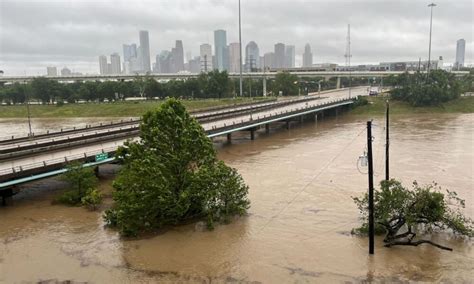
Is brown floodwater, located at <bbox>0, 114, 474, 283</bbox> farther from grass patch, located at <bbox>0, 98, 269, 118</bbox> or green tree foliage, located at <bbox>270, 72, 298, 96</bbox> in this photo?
green tree foliage, located at <bbox>270, 72, 298, 96</bbox>

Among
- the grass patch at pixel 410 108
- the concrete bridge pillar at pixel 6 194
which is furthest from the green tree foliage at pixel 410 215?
the grass patch at pixel 410 108

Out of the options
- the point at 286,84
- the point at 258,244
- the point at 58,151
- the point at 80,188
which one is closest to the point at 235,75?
the point at 286,84

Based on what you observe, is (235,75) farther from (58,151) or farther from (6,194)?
(6,194)

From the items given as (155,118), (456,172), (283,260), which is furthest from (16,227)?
(456,172)

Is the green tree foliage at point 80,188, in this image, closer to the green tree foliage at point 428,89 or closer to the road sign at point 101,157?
the road sign at point 101,157

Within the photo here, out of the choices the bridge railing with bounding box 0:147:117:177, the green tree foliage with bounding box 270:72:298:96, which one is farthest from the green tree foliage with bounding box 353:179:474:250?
the green tree foliage with bounding box 270:72:298:96
